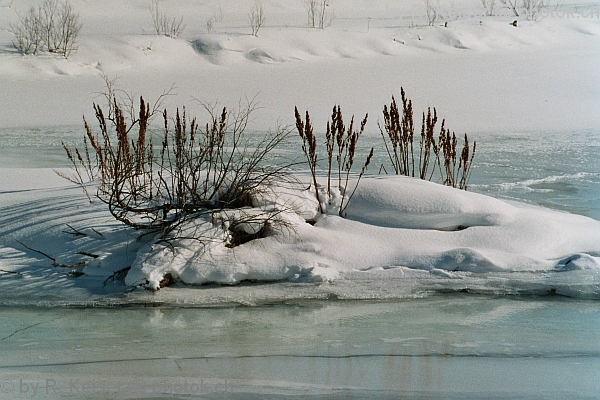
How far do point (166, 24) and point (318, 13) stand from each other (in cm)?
347

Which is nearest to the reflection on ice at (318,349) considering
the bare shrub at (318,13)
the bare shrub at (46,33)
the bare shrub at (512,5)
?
the bare shrub at (46,33)

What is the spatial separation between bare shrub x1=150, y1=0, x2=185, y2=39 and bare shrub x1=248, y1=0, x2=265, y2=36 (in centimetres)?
146

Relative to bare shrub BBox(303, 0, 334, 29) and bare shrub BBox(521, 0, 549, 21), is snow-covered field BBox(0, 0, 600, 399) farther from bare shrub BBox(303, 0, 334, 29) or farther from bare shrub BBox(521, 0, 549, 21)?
bare shrub BBox(521, 0, 549, 21)

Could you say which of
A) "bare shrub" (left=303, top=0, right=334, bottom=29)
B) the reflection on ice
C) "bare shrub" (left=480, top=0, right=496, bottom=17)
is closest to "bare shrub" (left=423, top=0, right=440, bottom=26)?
"bare shrub" (left=480, top=0, right=496, bottom=17)

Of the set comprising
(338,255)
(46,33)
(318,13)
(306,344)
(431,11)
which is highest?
(431,11)

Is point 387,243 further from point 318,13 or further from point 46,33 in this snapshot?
point 318,13

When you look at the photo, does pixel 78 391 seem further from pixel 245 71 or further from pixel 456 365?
pixel 245 71

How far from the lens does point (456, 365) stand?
9.61ft

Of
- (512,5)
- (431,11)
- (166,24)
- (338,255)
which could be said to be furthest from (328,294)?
(512,5)

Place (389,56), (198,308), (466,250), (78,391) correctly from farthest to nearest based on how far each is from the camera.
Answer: (389,56), (466,250), (198,308), (78,391)

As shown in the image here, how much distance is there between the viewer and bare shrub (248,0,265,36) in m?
15.4

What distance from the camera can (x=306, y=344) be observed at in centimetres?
320

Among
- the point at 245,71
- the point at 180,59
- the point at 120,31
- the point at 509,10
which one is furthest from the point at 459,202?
the point at 509,10

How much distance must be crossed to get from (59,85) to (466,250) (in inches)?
391
